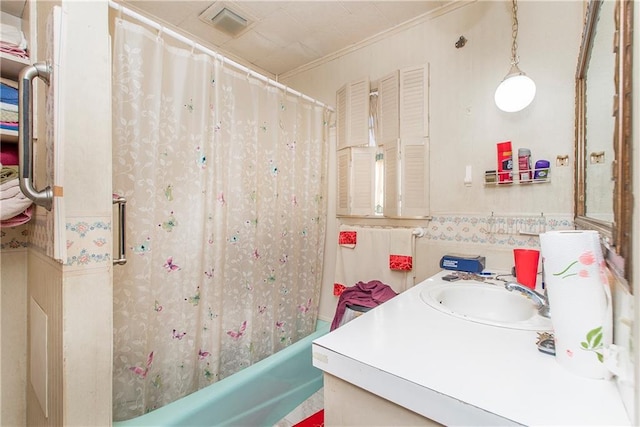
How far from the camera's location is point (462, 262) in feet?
4.78

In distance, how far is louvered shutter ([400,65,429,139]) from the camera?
1.74m

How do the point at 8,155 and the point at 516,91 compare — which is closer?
the point at 8,155

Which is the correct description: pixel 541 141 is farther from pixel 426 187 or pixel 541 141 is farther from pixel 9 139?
pixel 9 139

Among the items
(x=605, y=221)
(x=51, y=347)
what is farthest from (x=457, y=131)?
(x=51, y=347)

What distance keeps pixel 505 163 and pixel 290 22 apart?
1578 millimetres

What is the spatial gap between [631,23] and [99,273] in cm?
134

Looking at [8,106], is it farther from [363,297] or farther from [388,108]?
[388,108]

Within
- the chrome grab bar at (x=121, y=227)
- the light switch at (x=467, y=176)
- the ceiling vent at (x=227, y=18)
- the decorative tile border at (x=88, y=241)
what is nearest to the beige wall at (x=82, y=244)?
the decorative tile border at (x=88, y=241)

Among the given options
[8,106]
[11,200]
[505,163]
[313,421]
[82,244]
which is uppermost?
[8,106]

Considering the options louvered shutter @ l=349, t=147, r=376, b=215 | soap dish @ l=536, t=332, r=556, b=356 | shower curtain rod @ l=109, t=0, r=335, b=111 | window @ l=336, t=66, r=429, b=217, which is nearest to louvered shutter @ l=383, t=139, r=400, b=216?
window @ l=336, t=66, r=429, b=217

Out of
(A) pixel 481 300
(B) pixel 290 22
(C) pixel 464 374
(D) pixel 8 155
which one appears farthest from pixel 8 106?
(A) pixel 481 300

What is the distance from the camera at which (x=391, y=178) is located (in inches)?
73.3

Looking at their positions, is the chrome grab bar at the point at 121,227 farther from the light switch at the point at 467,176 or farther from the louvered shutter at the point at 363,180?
the light switch at the point at 467,176

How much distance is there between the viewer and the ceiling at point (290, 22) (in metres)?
1.67
